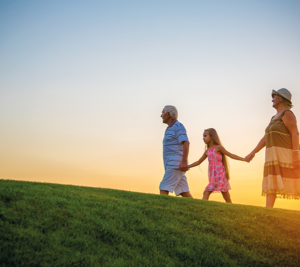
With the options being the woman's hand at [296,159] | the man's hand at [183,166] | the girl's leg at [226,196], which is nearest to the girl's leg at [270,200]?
the woman's hand at [296,159]

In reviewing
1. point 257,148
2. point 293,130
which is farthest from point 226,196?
point 293,130

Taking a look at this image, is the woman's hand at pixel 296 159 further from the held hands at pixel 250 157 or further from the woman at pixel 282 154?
the held hands at pixel 250 157

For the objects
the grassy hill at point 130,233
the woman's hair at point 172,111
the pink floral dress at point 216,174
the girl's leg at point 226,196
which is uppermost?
the woman's hair at point 172,111

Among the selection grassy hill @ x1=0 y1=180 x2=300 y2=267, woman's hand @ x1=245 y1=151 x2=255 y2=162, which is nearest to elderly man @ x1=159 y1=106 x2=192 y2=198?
grassy hill @ x1=0 y1=180 x2=300 y2=267

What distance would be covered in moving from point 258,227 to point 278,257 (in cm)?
122

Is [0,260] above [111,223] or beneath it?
beneath

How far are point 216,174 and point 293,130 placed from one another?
2.99 m

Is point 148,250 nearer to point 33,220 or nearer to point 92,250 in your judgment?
point 92,250

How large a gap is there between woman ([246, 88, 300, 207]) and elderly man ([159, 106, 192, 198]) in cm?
244

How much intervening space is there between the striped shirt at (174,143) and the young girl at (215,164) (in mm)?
906

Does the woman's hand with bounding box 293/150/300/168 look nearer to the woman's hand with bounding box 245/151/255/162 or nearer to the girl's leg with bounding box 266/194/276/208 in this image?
the girl's leg with bounding box 266/194/276/208

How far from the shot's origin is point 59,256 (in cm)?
432

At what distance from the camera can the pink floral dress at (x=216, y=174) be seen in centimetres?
1060

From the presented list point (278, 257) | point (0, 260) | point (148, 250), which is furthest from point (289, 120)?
point (0, 260)
